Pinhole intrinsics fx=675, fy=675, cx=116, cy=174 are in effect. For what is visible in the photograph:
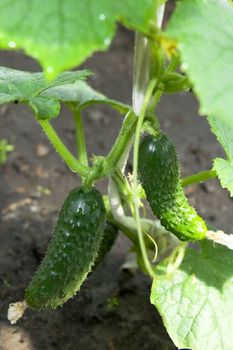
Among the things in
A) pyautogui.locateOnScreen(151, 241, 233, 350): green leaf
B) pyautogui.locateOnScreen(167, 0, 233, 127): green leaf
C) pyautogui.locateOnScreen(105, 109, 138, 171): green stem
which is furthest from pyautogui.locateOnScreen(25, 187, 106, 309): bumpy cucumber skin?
pyautogui.locateOnScreen(167, 0, 233, 127): green leaf

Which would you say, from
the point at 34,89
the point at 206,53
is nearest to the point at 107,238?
the point at 34,89

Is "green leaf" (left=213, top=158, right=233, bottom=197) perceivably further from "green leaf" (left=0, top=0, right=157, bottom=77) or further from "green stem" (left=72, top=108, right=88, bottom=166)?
"green leaf" (left=0, top=0, right=157, bottom=77)

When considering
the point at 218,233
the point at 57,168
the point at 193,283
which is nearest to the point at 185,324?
the point at 193,283

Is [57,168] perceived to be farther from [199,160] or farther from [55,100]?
[55,100]

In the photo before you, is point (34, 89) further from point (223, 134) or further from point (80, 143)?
point (223, 134)

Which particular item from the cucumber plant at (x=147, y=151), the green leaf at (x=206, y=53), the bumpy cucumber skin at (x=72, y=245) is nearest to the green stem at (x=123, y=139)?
the cucumber plant at (x=147, y=151)
